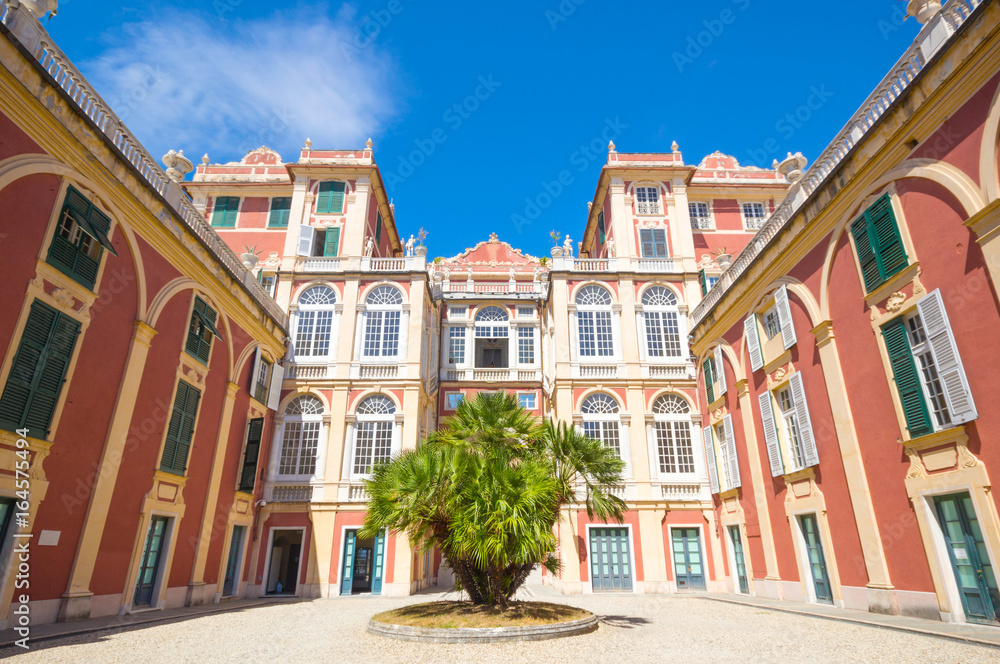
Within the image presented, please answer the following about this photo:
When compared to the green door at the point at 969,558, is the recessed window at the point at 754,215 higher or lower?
higher

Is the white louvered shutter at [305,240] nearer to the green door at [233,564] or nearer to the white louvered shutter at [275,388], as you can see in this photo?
the white louvered shutter at [275,388]

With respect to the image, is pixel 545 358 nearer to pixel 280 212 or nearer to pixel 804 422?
pixel 804 422

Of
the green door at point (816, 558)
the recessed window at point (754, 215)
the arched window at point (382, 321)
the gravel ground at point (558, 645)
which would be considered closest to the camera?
the gravel ground at point (558, 645)

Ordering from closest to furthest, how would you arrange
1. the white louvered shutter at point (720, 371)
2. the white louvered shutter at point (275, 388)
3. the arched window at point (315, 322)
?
the white louvered shutter at point (720, 371) < the white louvered shutter at point (275, 388) < the arched window at point (315, 322)

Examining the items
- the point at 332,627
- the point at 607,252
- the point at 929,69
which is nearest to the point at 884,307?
the point at 929,69

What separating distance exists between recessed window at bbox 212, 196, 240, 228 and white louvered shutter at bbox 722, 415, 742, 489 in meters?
24.0

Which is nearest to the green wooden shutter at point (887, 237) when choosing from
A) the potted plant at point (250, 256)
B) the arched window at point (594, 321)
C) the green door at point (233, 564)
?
the arched window at point (594, 321)

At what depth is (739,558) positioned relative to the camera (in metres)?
19.9

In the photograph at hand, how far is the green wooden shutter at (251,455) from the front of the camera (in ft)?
66.5

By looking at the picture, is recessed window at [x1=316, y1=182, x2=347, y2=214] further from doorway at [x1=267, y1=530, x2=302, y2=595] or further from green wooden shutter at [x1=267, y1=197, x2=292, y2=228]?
doorway at [x1=267, y1=530, x2=302, y2=595]

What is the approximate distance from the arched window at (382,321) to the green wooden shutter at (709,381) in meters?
12.8

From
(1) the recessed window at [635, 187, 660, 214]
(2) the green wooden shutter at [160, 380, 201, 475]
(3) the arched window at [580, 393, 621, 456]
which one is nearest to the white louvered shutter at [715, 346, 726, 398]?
(3) the arched window at [580, 393, 621, 456]

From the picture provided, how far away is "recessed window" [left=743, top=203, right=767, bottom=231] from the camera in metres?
28.3

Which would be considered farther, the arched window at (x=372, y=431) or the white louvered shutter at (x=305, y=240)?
the white louvered shutter at (x=305, y=240)
